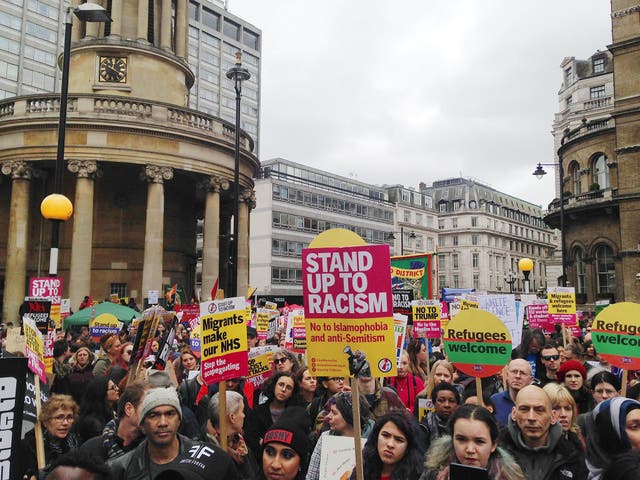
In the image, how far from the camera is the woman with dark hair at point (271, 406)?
6141 mm

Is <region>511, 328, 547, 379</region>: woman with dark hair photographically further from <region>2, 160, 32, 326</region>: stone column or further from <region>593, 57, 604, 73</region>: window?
<region>593, 57, 604, 73</region>: window

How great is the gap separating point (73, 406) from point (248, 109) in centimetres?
9134

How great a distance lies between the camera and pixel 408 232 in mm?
89000

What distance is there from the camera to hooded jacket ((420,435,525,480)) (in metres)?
3.88

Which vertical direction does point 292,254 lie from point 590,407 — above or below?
above

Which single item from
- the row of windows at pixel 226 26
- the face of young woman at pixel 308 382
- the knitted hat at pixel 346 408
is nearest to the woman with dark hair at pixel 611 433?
the knitted hat at pixel 346 408

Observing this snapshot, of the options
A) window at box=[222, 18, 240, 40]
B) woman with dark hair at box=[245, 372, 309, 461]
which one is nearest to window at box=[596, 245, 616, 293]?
woman with dark hair at box=[245, 372, 309, 461]

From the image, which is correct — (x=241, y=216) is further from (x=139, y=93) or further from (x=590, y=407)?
(x=590, y=407)

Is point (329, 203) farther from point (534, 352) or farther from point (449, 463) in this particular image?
point (449, 463)

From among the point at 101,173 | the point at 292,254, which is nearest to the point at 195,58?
the point at 292,254

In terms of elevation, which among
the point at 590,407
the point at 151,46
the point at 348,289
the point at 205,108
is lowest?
the point at 590,407

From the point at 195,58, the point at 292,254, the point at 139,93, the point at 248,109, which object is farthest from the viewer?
the point at 248,109

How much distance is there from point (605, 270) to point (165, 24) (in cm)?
3003

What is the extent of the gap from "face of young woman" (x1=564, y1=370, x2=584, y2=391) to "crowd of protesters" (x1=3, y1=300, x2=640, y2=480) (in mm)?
12
